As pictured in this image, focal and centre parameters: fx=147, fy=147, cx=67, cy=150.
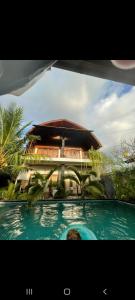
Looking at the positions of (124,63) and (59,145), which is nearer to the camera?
(124,63)

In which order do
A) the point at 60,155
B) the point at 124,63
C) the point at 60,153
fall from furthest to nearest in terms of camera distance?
the point at 60,153 → the point at 60,155 → the point at 124,63

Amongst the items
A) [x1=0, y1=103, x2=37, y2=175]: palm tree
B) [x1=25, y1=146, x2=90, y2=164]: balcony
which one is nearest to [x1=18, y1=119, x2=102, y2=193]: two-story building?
[x1=25, y1=146, x2=90, y2=164]: balcony

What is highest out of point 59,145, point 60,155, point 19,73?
point 59,145

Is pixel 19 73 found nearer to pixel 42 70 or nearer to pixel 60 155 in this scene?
pixel 42 70

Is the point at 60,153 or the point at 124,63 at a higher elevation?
the point at 60,153

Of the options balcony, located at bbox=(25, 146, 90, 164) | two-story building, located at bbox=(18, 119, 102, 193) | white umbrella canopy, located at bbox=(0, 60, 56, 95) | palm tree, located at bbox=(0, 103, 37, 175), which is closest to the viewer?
white umbrella canopy, located at bbox=(0, 60, 56, 95)

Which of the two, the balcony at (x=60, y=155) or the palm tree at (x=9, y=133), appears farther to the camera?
the balcony at (x=60, y=155)
